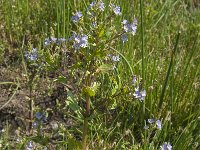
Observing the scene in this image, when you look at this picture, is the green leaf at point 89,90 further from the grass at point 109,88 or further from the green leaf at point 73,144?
the green leaf at point 73,144

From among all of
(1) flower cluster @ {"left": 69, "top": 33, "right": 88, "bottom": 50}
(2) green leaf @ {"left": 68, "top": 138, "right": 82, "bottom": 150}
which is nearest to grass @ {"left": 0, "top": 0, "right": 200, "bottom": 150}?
(2) green leaf @ {"left": 68, "top": 138, "right": 82, "bottom": 150}

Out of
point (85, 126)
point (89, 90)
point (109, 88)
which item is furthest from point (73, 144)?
point (109, 88)

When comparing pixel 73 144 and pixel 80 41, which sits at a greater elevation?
pixel 80 41

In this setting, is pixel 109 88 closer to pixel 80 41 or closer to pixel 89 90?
pixel 89 90

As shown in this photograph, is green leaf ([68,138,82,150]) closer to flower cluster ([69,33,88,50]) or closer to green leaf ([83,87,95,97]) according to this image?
green leaf ([83,87,95,97])

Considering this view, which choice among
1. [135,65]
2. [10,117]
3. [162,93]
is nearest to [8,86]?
[10,117]

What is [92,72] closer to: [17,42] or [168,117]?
[168,117]

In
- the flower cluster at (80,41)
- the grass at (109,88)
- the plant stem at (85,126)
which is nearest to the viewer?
the flower cluster at (80,41)

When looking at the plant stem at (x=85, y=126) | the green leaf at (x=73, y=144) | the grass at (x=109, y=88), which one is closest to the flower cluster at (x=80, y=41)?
the grass at (x=109, y=88)
